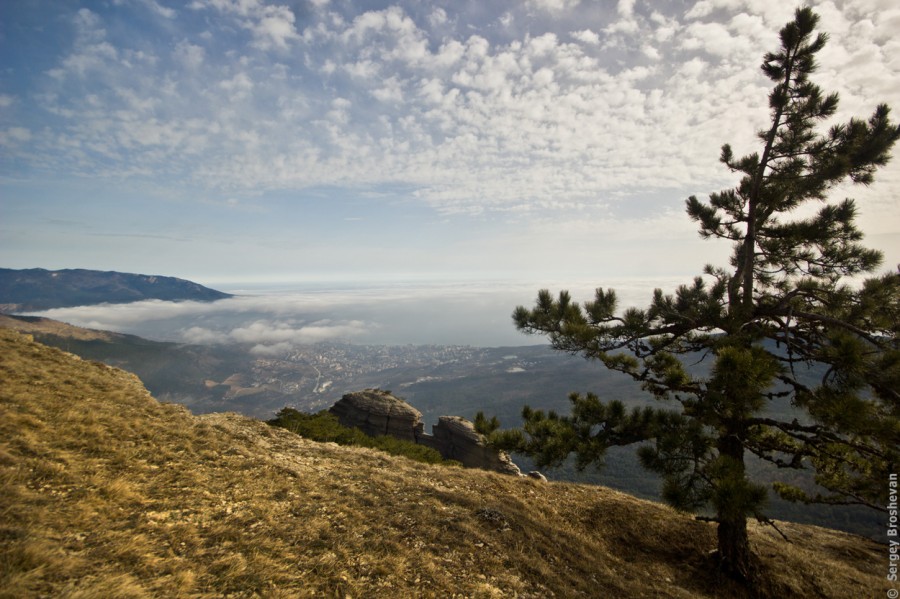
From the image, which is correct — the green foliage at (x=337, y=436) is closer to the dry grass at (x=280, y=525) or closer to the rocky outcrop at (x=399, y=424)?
the rocky outcrop at (x=399, y=424)

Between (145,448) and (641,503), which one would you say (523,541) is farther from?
(145,448)

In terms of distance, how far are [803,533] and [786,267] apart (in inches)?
581

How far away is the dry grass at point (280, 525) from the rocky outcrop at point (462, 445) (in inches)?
1287

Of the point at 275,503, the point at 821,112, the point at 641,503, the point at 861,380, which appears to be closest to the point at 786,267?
the point at 821,112

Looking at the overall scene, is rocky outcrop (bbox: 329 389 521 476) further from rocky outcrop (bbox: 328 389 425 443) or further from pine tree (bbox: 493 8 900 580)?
pine tree (bbox: 493 8 900 580)

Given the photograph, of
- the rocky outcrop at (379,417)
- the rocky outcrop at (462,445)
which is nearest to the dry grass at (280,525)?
the rocky outcrop at (462,445)

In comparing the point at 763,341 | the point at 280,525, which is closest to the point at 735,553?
the point at 763,341

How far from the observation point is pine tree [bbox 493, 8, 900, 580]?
8539 millimetres

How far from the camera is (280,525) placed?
9070 millimetres

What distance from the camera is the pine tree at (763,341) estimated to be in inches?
336

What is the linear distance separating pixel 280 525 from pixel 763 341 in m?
15.1

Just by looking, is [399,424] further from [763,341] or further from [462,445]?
[763,341]

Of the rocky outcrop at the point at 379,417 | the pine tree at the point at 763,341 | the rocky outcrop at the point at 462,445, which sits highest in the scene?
the pine tree at the point at 763,341

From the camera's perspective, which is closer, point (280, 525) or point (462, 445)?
point (280, 525)
